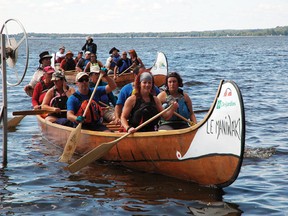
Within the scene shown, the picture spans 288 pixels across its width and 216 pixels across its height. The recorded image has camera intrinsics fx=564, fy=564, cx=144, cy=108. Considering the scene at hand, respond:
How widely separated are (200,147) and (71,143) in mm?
2957

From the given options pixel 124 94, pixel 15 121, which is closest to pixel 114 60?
pixel 15 121

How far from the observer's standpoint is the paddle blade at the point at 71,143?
400 inches

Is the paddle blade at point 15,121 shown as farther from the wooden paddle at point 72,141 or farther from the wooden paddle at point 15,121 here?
the wooden paddle at point 72,141

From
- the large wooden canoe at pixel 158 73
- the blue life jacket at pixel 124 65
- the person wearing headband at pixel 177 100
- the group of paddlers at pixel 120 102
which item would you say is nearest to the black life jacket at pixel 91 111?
the group of paddlers at pixel 120 102

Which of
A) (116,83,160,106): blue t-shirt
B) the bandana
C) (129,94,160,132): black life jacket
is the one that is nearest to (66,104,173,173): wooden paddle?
(129,94,160,132): black life jacket

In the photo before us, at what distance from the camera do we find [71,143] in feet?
33.6

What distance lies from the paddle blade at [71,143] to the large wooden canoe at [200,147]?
29cm

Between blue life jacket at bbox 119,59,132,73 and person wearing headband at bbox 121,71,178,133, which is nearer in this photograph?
person wearing headband at bbox 121,71,178,133

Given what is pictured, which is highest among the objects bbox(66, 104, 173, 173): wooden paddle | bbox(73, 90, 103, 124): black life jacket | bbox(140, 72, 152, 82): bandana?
bbox(140, 72, 152, 82): bandana

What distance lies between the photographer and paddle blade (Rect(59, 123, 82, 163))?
1016 cm

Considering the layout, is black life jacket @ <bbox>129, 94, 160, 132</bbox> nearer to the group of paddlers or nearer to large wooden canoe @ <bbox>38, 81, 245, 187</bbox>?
the group of paddlers

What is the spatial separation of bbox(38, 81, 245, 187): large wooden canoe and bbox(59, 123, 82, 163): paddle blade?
0.95 ft

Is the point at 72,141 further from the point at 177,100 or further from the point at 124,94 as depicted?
the point at 177,100

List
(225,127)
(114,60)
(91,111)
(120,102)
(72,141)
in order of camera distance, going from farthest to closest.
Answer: (114,60), (120,102), (91,111), (72,141), (225,127)
